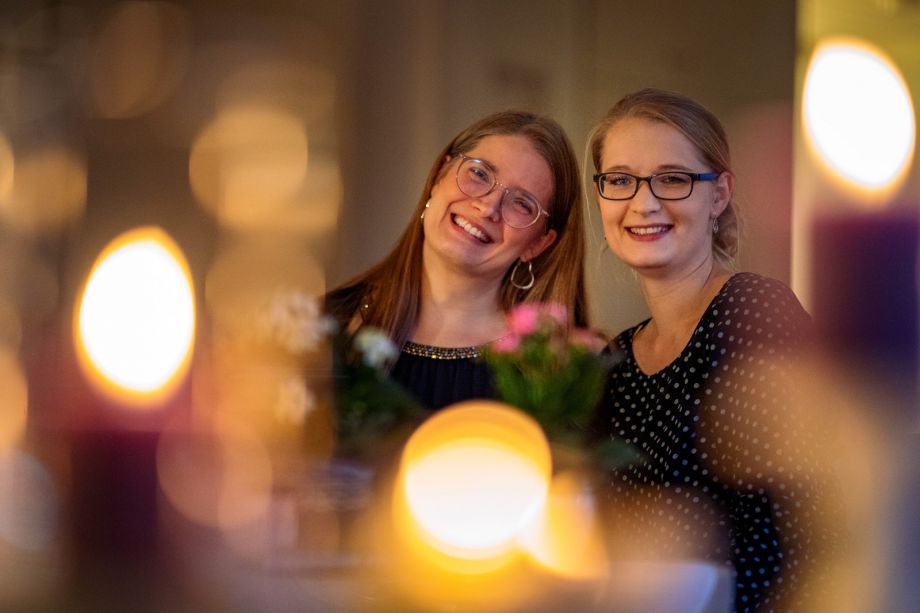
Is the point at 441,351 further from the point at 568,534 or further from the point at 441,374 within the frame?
the point at 568,534

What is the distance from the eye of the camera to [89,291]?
87 centimetres

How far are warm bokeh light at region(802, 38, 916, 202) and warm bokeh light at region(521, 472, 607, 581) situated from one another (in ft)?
1.41

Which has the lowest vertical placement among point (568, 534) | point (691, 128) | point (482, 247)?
point (568, 534)

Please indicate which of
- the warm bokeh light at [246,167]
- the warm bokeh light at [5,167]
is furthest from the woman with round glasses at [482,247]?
the warm bokeh light at [5,167]

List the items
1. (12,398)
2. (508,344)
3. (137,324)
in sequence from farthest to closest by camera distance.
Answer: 1. (12,398)
2. (508,344)
3. (137,324)

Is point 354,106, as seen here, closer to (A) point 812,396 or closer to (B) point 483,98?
(B) point 483,98

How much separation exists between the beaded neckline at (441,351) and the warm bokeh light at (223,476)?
0.18m

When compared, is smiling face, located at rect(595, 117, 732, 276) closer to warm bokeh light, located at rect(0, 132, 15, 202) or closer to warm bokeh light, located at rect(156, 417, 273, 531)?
warm bokeh light, located at rect(156, 417, 273, 531)

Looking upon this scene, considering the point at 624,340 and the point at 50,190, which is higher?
the point at 50,190

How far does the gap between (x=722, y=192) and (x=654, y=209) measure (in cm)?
7

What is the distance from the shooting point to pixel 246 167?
99 cm

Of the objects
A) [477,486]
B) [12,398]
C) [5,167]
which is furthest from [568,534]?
[5,167]

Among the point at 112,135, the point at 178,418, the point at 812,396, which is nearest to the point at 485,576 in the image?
the point at 178,418

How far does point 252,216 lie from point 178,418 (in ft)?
0.81
